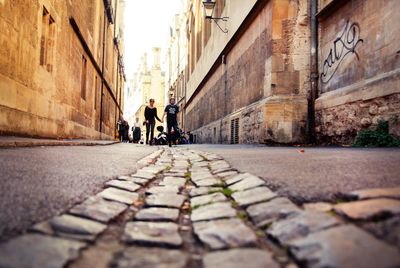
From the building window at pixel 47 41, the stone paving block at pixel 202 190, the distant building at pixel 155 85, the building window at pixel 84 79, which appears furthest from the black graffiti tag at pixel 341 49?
the distant building at pixel 155 85

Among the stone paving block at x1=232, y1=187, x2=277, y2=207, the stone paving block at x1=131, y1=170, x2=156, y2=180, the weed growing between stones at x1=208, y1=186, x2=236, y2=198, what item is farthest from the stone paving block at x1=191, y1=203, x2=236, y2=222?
the stone paving block at x1=131, y1=170, x2=156, y2=180

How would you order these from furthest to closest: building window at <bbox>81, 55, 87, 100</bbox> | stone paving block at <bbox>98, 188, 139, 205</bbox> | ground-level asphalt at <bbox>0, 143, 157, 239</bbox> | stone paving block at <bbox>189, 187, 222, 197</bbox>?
building window at <bbox>81, 55, 87, 100</bbox>
stone paving block at <bbox>189, 187, 222, 197</bbox>
stone paving block at <bbox>98, 188, 139, 205</bbox>
ground-level asphalt at <bbox>0, 143, 157, 239</bbox>

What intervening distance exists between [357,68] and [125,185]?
19.8 feet

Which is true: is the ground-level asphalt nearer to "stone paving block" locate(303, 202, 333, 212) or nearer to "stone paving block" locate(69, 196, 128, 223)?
"stone paving block" locate(69, 196, 128, 223)

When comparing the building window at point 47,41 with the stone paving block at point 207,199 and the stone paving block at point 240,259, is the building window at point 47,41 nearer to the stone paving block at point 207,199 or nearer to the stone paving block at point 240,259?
the stone paving block at point 207,199

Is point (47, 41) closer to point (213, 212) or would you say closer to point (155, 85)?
point (213, 212)

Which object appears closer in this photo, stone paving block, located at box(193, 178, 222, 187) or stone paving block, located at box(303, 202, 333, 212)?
stone paving block, located at box(303, 202, 333, 212)

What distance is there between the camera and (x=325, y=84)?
27.6 feet

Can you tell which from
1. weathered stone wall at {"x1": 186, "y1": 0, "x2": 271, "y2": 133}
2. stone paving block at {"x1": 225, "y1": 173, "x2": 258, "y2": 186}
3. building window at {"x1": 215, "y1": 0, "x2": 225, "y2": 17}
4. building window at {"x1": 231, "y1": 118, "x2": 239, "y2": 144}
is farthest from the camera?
building window at {"x1": 215, "y1": 0, "x2": 225, "y2": 17}

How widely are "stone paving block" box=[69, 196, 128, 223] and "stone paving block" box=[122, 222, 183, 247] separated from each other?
0.15m

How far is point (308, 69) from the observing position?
9.01 meters

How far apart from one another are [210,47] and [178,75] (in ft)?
57.0

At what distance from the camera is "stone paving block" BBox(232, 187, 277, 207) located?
2098mm

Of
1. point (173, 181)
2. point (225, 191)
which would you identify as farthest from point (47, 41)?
point (225, 191)
